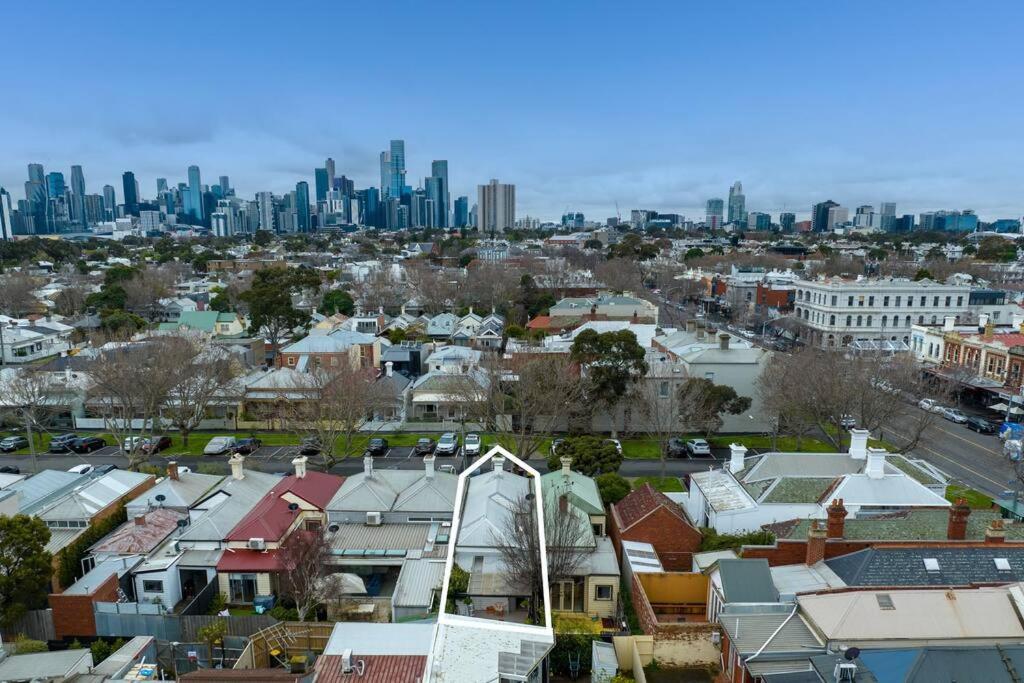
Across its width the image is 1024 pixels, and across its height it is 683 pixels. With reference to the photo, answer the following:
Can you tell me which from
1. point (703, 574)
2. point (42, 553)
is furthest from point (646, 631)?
point (42, 553)

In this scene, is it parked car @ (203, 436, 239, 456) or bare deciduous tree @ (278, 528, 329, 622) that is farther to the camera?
parked car @ (203, 436, 239, 456)

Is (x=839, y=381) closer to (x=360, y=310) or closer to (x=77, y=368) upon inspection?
(x=77, y=368)

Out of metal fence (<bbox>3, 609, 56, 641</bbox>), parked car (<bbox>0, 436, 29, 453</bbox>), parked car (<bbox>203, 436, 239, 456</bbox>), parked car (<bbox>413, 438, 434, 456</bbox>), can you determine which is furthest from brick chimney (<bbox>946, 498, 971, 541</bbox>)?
parked car (<bbox>0, 436, 29, 453</bbox>)

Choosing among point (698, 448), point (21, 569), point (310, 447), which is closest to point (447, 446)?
point (310, 447)

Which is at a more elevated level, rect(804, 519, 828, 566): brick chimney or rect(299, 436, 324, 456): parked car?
rect(804, 519, 828, 566): brick chimney

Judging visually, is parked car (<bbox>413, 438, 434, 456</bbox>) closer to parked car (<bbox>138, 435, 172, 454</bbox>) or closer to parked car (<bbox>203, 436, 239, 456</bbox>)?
parked car (<bbox>203, 436, 239, 456</bbox>)

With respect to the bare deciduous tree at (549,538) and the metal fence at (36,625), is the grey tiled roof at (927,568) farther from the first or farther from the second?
the metal fence at (36,625)
